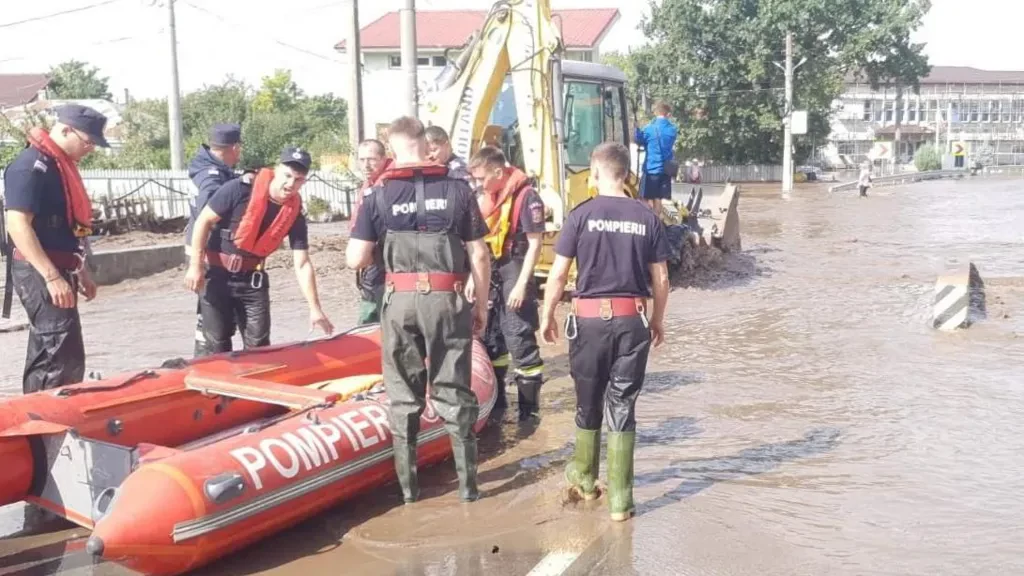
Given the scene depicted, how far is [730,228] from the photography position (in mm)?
15547

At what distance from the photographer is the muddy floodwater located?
4344 millimetres

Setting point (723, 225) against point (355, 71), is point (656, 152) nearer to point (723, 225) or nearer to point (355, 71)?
point (723, 225)

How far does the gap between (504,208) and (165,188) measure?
18.1 meters

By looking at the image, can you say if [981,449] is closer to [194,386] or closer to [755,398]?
[755,398]

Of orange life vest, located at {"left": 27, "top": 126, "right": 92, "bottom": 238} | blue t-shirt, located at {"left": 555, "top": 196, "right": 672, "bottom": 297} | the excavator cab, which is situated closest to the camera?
blue t-shirt, located at {"left": 555, "top": 196, "right": 672, "bottom": 297}

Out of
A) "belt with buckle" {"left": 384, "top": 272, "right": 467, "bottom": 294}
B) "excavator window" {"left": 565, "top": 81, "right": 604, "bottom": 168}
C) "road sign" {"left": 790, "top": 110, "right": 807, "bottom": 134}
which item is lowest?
"belt with buckle" {"left": 384, "top": 272, "right": 467, "bottom": 294}

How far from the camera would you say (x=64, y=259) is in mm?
5453

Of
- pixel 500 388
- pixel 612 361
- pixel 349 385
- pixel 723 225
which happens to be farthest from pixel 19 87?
pixel 612 361

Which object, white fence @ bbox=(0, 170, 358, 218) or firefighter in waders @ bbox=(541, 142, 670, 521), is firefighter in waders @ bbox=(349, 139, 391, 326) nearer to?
firefighter in waders @ bbox=(541, 142, 670, 521)

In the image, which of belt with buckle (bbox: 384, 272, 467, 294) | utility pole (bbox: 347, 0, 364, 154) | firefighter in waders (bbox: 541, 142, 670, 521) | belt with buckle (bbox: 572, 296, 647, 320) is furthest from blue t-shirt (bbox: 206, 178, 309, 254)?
utility pole (bbox: 347, 0, 364, 154)

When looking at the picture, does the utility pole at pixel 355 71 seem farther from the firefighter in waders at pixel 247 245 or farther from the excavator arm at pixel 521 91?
the firefighter in waders at pixel 247 245

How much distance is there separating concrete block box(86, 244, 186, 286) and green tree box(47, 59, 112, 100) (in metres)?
50.5

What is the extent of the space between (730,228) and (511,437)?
1010 centimetres

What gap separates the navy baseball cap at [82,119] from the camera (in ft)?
17.7
